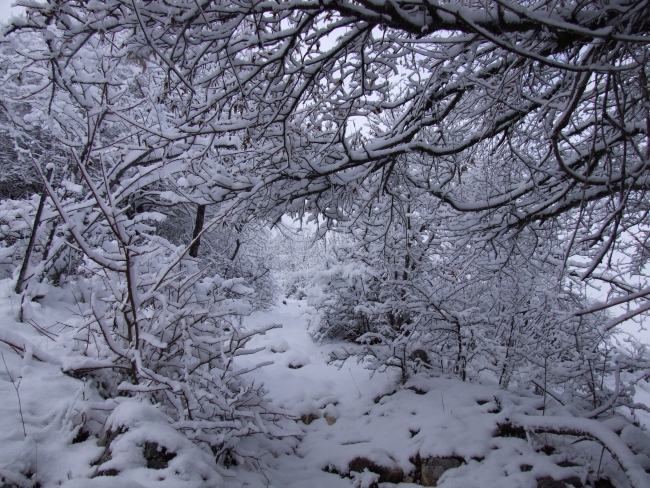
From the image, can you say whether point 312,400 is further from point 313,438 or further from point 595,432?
point 595,432

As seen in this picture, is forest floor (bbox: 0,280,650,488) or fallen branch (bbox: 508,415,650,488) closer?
forest floor (bbox: 0,280,650,488)

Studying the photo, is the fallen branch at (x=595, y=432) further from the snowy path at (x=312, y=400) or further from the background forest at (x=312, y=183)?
the snowy path at (x=312, y=400)

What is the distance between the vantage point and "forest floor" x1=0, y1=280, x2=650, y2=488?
1.69 m

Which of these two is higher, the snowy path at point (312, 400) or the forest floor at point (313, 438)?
the forest floor at point (313, 438)

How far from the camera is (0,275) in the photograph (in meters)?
4.79

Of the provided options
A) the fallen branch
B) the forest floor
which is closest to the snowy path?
the forest floor

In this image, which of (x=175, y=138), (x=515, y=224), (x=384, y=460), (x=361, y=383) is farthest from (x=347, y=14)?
(x=361, y=383)

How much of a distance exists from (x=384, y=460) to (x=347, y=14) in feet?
11.4

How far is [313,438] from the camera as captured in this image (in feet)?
12.1

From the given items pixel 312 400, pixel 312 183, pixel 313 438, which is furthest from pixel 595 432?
pixel 312 400

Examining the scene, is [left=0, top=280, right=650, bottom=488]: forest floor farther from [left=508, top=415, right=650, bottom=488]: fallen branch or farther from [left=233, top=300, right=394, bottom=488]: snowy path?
[left=508, top=415, right=650, bottom=488]: fallen branch

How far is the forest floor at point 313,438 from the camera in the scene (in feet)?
5.55

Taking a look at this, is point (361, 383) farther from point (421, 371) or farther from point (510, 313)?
point (510, 313)

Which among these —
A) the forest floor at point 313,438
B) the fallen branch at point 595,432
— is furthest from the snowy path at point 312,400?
the fallen branch at point 595,432
